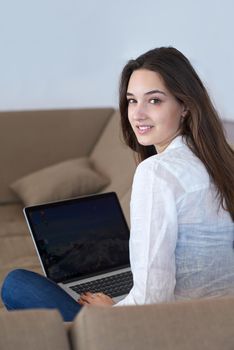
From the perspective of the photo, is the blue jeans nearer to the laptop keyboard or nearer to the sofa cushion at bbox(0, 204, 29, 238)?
the laptop keyboard

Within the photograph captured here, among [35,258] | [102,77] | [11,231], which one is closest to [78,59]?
[102,77]

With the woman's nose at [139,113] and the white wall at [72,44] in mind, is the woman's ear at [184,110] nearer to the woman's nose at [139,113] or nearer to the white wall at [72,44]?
the woman's nose at [139,113]

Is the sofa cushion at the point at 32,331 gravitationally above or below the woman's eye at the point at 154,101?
below

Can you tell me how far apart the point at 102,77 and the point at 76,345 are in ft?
9.05

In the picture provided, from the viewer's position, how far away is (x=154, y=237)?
1.35 metres

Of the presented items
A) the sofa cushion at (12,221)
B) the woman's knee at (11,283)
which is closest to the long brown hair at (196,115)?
the woman's knee at (11,283)

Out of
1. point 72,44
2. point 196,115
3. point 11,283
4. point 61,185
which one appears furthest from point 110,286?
point 72,44

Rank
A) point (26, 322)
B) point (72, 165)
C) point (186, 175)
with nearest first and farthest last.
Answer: point (26, 322) → point (186, 175) → point (72, 165)

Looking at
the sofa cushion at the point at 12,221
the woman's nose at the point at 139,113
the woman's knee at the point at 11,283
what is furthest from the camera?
the sofa cushion at the point at 12,221

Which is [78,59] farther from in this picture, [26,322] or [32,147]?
[26,322]

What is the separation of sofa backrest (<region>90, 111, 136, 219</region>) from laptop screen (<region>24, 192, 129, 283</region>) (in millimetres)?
407

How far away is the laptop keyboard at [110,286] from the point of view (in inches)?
77.6

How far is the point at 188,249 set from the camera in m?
1.41

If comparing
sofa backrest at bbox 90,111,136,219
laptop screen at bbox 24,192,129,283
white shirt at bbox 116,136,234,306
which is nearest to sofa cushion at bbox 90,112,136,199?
sofa backrest at bbox 90,111,136,219
